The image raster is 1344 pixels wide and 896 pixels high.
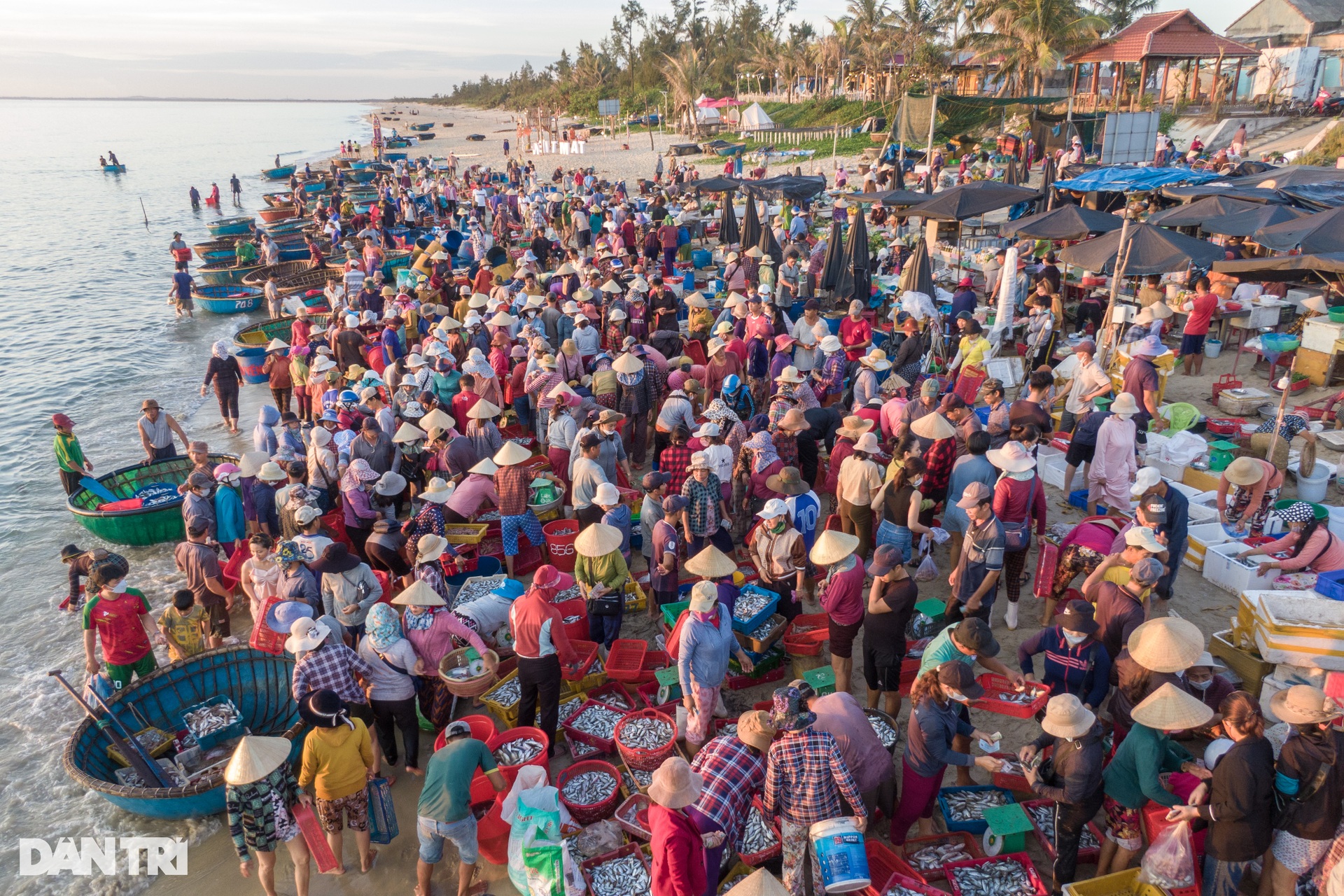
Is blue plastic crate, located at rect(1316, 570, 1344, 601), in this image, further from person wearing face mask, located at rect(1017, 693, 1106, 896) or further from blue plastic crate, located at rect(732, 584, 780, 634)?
blue plastic crate, located at rect(732, 584, 780, 634)

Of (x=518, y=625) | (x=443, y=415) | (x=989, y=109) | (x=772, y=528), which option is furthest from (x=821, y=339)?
(x=989, y=109)

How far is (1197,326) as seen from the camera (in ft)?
39.1

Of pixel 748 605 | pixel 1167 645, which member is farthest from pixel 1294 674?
pixel 748 605

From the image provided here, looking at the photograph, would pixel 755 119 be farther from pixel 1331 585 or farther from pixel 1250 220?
pixel 1331 585

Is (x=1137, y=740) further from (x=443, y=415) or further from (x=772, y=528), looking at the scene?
(x=443, y=415)

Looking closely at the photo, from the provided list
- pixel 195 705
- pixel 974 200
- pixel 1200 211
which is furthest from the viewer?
pixel 974 200

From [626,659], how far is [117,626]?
4445 mm

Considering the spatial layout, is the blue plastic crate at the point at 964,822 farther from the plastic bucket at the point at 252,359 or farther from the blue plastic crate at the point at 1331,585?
the plastic bucket at the point at 252,359

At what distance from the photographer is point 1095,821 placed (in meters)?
5.20

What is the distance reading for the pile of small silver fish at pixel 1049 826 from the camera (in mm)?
4862

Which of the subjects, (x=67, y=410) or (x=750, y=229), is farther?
(x=750, y=229)

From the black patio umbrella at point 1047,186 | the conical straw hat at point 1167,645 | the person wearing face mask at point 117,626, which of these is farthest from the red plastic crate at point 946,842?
the black patio umbrella at point 1047,186

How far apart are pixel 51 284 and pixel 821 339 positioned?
121ft

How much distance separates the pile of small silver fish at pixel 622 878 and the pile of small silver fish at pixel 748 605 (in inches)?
86.4
